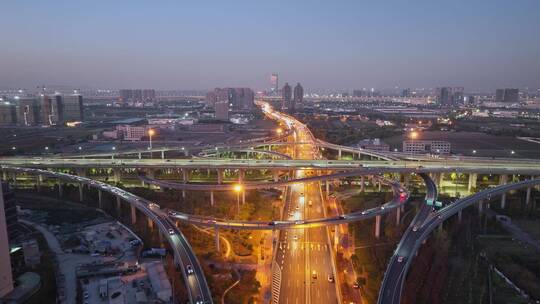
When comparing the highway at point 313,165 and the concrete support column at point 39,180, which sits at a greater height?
the highway at point 313,165

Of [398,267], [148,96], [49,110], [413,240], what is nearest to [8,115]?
[49,110]

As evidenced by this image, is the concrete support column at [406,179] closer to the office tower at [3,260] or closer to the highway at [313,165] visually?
the highway at [313,165]

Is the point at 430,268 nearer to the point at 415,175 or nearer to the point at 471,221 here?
the point at 471,221

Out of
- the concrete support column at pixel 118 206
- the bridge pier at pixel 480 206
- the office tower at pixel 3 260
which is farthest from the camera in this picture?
the bridge pier at pixel 480 206

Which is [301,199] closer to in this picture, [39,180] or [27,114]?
[39,180]

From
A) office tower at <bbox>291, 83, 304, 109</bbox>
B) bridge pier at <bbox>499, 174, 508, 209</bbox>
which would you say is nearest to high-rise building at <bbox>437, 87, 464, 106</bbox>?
office tower at <bbox>291, 83, 304, 109</bbox>

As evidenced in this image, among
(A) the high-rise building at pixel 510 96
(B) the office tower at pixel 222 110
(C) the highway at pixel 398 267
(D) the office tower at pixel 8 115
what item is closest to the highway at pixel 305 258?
(C) the highway at pixel 398 267

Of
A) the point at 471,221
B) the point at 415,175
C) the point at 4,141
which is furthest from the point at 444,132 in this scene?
the point at 4,141
